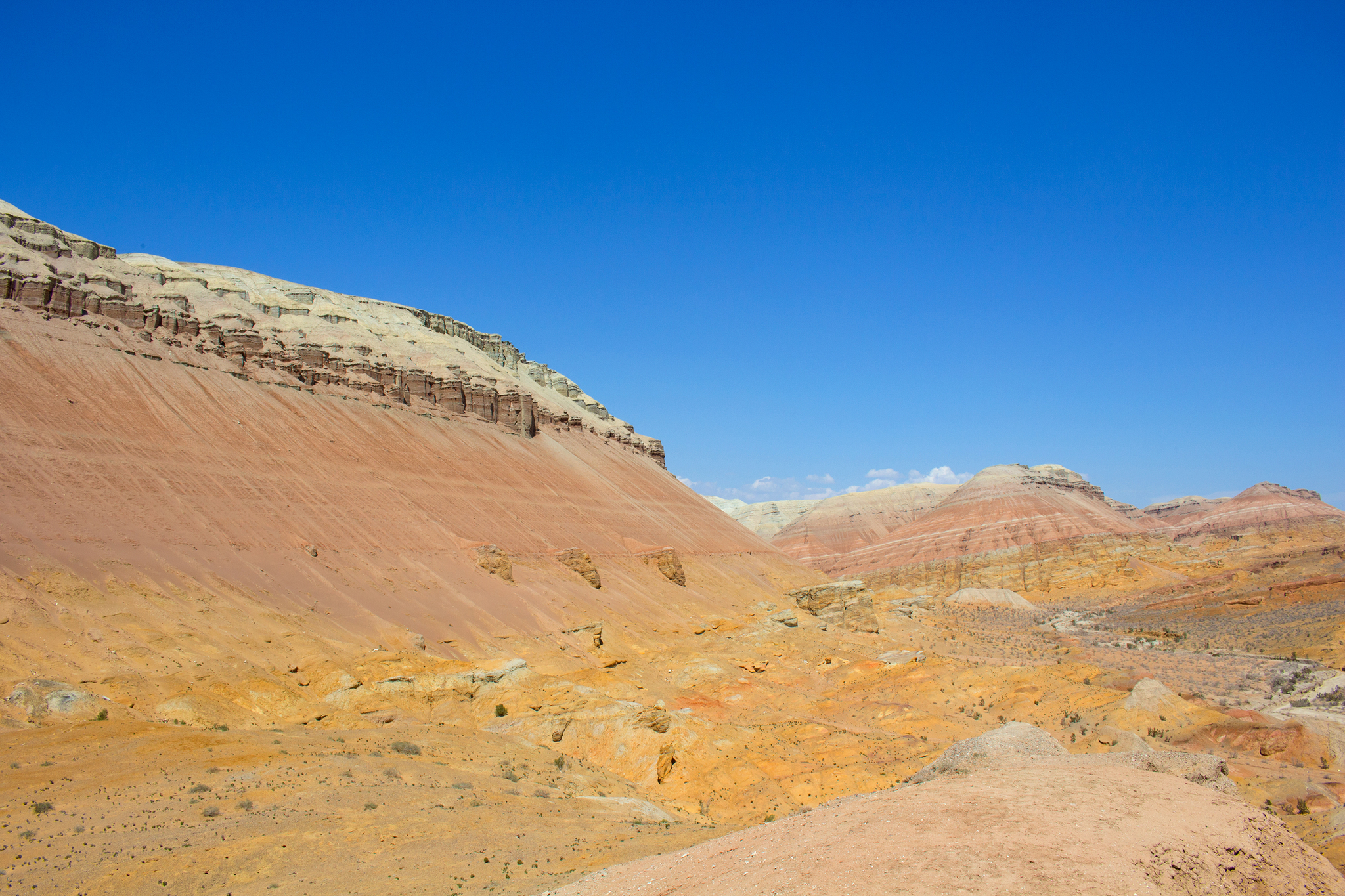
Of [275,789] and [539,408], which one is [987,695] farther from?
[539,408]

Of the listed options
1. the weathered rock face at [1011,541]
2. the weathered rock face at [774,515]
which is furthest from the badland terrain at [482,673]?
the weathered rock face at [774,515]

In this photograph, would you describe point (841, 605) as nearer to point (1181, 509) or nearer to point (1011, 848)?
point (1011, 848)

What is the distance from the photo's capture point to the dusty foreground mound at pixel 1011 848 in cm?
750

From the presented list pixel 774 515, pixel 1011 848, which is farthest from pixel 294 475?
pixel 774 515

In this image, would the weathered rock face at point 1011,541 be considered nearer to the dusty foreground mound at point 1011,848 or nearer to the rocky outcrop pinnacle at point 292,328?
the rocky outcrop pinnacle at point 292,328

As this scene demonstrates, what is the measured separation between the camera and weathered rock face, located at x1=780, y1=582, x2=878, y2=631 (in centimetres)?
5050

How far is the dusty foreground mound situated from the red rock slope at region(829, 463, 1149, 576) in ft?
314

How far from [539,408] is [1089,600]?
55811 millimetres

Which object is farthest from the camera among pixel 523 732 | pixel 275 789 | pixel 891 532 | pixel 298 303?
pixel 891 532

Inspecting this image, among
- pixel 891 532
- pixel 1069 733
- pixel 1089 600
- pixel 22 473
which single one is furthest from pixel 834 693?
pixel 891 532

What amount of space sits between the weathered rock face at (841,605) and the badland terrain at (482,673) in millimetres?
230

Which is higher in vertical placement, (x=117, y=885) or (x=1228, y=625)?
(x=1228, y=625)

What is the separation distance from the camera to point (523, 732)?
71.9ft

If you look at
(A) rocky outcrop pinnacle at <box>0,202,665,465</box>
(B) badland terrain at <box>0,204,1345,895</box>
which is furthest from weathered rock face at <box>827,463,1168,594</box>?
(A) rocky outcrop pinnacle at <box>0,202,665,465</box>
